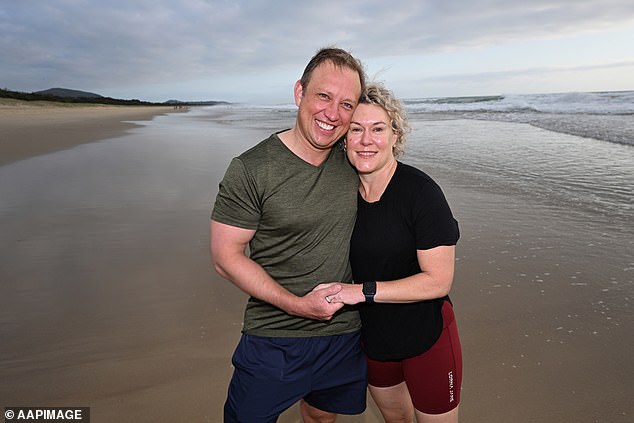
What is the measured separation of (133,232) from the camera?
6594 millimetres

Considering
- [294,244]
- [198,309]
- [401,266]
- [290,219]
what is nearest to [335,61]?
[290,219]

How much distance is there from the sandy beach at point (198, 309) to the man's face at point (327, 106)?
6.52 ft

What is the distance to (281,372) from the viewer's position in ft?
8.11

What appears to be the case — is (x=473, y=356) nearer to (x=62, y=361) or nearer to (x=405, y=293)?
(x=405, y=293)

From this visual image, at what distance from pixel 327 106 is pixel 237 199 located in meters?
0.70

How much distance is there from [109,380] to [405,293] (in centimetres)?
241

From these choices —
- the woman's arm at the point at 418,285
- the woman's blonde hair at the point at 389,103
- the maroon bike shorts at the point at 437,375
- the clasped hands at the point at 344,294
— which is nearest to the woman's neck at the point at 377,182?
the woman's blonde hair at the point at 389,103

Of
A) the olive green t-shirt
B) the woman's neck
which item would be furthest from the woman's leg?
the woman's neck

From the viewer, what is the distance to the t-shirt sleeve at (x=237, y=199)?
2.31m

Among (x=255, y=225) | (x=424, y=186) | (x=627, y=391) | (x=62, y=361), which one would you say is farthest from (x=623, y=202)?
(x=62, y=361)

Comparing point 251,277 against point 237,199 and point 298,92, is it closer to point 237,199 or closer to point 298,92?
point 237,199

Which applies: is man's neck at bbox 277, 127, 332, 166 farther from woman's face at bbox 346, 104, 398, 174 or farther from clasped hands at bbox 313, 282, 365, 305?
clasped hands at bbox 313, 282, 365, 305

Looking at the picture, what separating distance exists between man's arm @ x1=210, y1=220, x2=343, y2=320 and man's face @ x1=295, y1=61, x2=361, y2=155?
24.2 inches

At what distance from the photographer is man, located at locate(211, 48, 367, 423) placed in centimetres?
234
